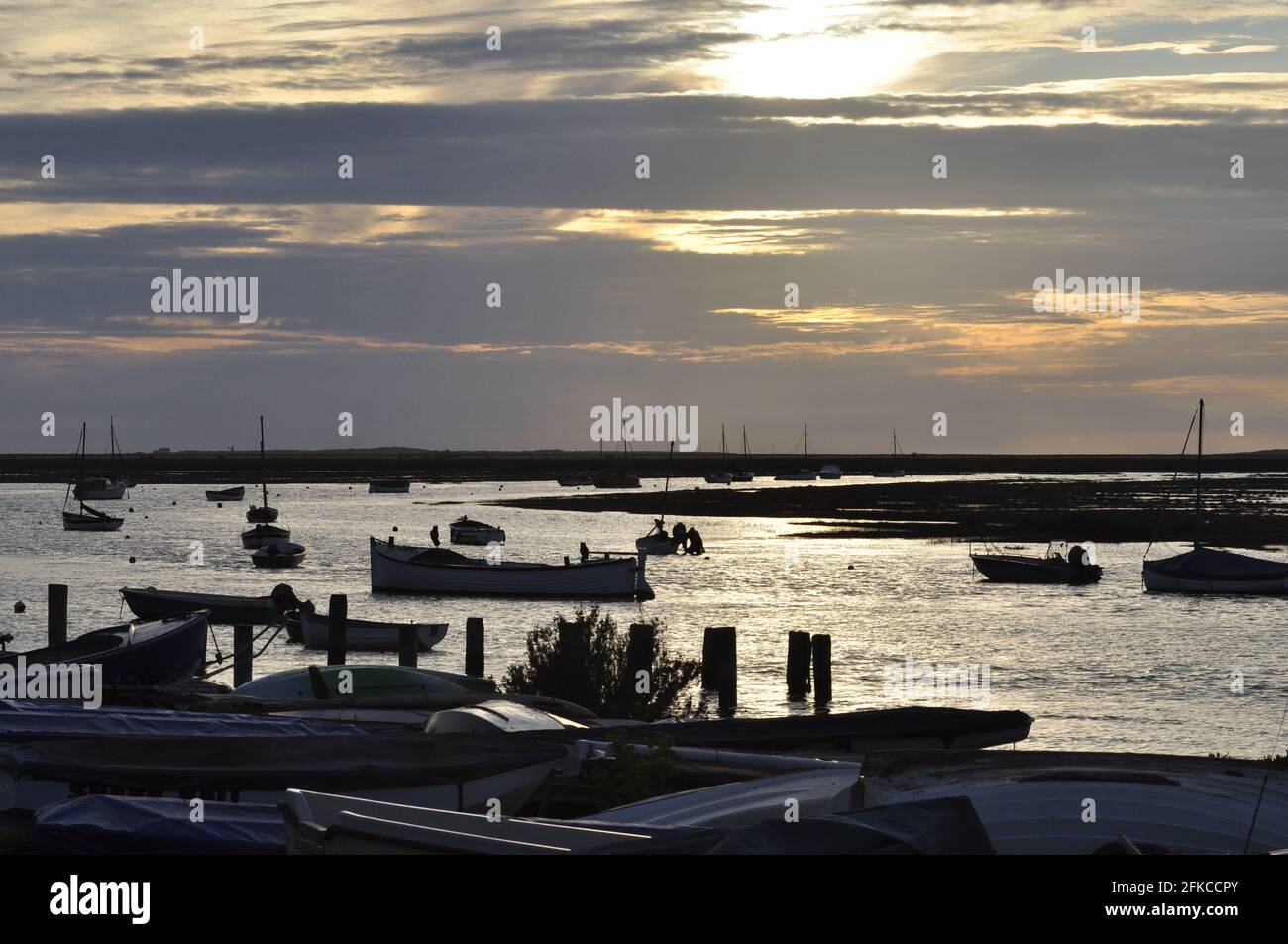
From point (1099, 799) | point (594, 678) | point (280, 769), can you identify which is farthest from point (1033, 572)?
point (1099, 799)

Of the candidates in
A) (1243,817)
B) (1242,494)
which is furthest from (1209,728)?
(1242,494)

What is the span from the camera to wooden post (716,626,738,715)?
1088 inches

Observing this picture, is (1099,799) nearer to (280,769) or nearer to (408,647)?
(280,769)

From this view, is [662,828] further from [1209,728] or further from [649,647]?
[1209,728]

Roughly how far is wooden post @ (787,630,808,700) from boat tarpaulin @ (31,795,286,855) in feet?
70.3

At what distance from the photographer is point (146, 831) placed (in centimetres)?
870

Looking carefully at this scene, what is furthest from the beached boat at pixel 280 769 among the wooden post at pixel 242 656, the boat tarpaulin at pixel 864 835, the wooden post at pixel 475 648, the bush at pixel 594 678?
the wooden post at pixel 475 648

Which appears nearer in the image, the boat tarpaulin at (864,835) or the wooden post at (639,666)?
the boat tarpaulin at (864,835)

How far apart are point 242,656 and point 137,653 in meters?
5.12

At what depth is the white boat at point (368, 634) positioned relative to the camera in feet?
120

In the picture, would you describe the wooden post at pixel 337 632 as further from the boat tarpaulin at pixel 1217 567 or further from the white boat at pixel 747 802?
the boat tarpaulin at pixel 1217 567

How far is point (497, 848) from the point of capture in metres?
7.13

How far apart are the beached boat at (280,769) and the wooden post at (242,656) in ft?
A: 57.3
